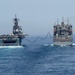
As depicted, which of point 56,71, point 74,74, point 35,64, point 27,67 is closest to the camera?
point 74,74

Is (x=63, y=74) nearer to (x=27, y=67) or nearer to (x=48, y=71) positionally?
(x=48, y=71)

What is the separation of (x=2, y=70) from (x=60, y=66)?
1474 centimetres

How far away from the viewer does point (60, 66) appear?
11112cm

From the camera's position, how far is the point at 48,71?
100688 mm

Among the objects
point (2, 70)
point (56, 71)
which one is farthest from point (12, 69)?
point (56, 71)

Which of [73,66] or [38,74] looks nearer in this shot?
[38,74]

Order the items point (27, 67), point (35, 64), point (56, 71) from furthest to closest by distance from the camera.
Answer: point (35, 64) → point (27, 67) → point (56, 71)

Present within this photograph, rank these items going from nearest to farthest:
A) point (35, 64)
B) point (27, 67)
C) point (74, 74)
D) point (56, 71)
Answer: point (74, 74), point (56, 71), point (27, 67), point (35, 64)

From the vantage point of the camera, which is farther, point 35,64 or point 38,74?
point 35,64

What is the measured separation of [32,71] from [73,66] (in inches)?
598

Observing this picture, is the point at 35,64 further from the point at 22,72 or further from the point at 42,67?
the point at 22,72

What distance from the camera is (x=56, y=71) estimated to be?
10038 cm

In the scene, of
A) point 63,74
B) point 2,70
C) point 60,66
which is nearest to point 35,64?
point 60,66

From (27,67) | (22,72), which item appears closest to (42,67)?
(27,67)
